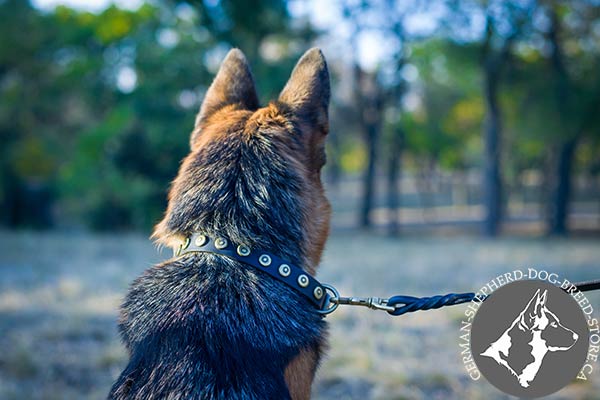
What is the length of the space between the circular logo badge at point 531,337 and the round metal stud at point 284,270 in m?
0.89

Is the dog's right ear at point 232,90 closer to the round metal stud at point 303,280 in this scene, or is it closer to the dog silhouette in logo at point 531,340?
the round metal stud at point 303,280

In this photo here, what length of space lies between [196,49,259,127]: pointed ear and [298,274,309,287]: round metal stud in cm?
110

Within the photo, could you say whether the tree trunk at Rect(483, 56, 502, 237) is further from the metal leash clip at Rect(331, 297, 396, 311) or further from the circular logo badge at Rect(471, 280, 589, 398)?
the metal leash clip at Rect(331, 297, 396, 311)

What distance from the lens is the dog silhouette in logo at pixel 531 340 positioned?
238cm

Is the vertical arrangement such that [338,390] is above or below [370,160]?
below

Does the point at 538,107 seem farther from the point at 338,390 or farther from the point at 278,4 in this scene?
the point at 338,390

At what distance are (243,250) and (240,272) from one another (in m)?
0.09

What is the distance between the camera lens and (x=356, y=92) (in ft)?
90.0

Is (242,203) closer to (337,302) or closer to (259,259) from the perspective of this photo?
(259,259)

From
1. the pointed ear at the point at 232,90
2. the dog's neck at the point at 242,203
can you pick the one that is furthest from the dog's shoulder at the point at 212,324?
the pointed ear at the point at 232,90

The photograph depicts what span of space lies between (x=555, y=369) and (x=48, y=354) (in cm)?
493

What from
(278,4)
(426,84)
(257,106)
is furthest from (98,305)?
(426,84)

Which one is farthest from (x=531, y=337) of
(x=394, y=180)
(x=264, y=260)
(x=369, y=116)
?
(x=369, y=116)

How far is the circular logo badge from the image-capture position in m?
2.38
